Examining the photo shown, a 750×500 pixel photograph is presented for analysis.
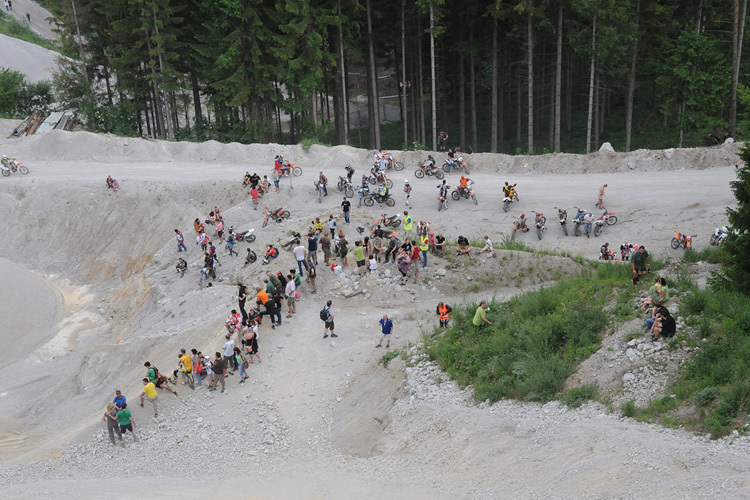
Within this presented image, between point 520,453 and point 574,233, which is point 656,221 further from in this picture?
point 520,453

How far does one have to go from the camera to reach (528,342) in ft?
52.6

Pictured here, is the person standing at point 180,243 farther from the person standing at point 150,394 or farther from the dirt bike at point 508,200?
the dirt bike at point 508,200

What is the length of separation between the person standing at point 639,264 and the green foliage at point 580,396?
16.6 ft

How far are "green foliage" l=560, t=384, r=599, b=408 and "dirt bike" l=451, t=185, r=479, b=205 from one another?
1766 centimetres

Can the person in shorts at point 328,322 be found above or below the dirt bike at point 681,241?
below

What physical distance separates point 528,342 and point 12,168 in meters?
38.5

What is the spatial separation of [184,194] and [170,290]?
407 inches

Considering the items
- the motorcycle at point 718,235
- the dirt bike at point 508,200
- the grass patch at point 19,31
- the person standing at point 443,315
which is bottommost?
the person standing at point 443,315

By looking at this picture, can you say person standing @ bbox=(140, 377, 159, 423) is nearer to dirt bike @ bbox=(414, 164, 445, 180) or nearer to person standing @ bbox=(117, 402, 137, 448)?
person standing @ bbox=(117, 402, 137, 448)

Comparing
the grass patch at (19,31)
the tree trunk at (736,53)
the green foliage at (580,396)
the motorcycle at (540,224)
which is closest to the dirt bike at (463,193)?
the motorcycle at (540,224)

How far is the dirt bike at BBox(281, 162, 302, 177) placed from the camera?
34.8m

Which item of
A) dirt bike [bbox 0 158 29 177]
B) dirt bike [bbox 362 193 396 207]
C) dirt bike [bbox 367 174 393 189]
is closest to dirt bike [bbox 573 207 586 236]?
dirt bike [bbox 362 193 396 207]

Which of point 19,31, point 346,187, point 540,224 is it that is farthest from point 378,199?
point 19,31

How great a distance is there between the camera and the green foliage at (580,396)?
13.8m
